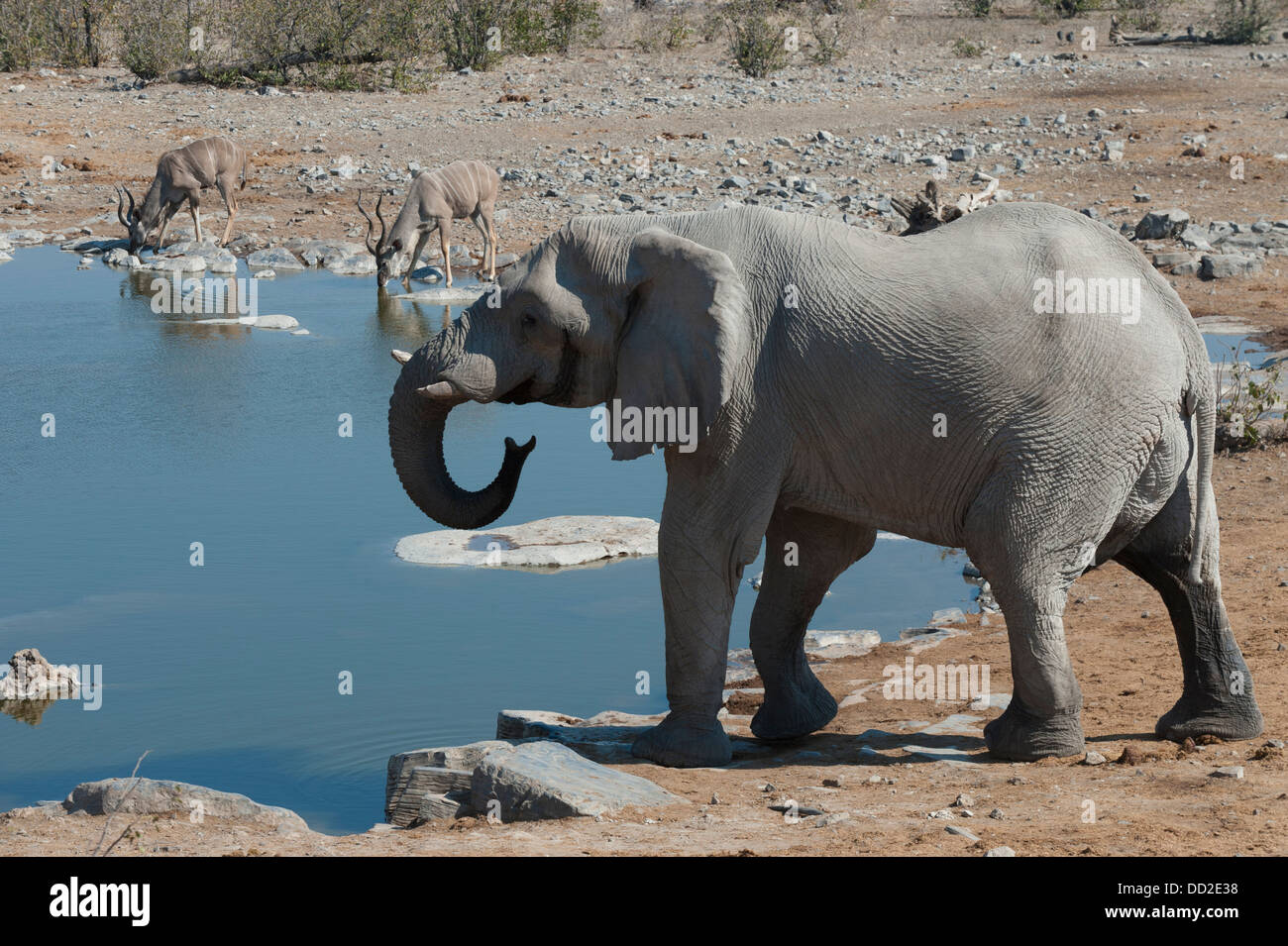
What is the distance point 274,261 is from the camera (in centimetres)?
2119

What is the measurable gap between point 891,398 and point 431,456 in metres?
1.88

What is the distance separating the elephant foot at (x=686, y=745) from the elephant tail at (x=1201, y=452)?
199cm

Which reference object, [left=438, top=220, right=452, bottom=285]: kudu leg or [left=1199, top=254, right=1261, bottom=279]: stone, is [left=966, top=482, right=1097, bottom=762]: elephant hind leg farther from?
[left=438, top=220, right=452, bottom=285]: kudu leg

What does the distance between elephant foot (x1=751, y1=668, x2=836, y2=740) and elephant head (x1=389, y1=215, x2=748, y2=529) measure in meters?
1.34

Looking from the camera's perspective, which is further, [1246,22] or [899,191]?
[1246,22]

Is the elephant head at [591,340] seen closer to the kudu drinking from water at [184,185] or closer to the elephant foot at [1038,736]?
the elephant foot at [1038,736]

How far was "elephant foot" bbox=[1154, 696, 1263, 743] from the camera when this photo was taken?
21.3ft

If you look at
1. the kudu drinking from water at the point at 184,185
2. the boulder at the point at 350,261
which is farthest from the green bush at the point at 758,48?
the boulder at the point at 350,261

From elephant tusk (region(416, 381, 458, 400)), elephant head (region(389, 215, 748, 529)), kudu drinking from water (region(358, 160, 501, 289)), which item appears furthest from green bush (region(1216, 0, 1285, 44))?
elephant tusk (region(416, 381, 458, 400))

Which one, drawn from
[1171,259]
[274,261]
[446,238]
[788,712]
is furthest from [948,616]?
[274,261]

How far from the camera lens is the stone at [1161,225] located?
1945 cm

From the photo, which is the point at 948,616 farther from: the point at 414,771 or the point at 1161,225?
the point at 1161,225

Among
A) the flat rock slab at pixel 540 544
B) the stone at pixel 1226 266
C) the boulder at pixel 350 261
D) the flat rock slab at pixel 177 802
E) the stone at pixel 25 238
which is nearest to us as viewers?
the flat rock slab at pixel 177 802

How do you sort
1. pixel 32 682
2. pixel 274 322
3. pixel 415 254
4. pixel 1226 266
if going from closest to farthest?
1. pixel 32 682
2. pixel 274 322
3. pixel 1226 266
4. pixel 415 254
